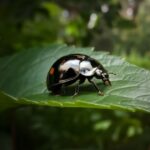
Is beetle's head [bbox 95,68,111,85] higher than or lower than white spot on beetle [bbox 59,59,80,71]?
lower

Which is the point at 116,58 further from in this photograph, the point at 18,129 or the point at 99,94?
the point at 18,129

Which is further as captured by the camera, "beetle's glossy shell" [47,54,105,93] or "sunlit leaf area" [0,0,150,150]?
"beetle's glossy shell" [47,54,105,93]

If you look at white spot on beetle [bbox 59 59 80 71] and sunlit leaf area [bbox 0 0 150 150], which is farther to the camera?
white spot on beetle [bbox 59 59 80 71]

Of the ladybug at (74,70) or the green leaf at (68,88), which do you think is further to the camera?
the ladybug at (74,70)

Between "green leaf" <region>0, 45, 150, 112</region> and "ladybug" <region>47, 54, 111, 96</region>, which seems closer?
"green leaf" <region>0, 45, 150, 112</region>
